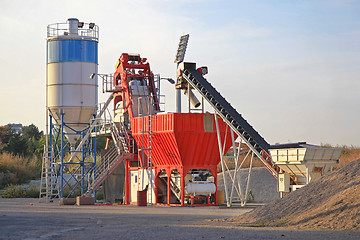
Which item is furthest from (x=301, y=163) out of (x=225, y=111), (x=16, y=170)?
(x=16, y=170)

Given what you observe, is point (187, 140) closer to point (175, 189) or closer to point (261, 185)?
point (175, 189)

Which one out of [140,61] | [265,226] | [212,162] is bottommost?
[265,226]

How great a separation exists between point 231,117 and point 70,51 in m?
16.4

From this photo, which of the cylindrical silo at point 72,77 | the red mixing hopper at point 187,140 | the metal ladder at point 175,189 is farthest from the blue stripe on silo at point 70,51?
the metal ladder at point 175,189

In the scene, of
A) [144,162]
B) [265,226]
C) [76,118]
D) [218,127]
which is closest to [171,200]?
[144,162]

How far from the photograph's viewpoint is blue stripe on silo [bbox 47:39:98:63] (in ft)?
154

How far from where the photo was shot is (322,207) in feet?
67.7

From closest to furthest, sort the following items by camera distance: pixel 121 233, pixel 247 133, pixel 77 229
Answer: pixel 121 233
pixel 77 229
pixel 247 133

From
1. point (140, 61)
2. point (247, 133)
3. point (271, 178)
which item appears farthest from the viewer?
point (271, 178)

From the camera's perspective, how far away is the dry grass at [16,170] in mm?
58369

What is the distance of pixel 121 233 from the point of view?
60.0 feet

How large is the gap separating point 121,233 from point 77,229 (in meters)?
2.12

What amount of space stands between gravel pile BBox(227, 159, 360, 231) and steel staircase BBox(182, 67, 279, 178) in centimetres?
974

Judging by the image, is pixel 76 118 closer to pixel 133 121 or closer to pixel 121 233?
pixel 133 121
